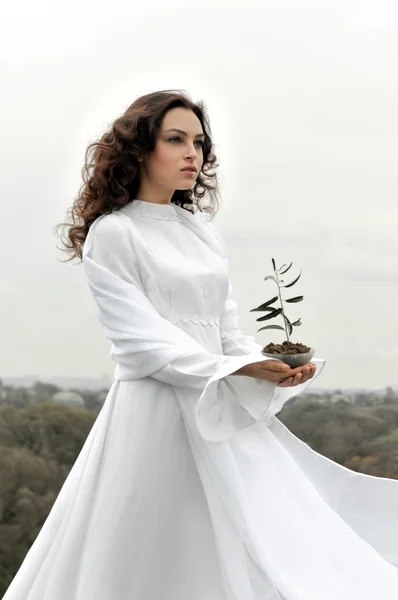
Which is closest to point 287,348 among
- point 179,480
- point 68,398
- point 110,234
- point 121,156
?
point 179,480

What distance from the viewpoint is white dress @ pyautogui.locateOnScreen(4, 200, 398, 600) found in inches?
79.9


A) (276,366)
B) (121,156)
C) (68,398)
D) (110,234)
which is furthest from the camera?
(68,398)

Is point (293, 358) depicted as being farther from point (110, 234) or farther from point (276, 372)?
point (110, 234)

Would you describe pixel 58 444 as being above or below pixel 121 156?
below

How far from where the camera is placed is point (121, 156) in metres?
2.32

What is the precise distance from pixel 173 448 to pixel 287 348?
397 millimetres

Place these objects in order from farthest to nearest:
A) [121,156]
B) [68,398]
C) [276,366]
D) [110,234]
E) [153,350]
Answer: [68,398] < [121,156] < [110,234] < [153,350] < [276,366]

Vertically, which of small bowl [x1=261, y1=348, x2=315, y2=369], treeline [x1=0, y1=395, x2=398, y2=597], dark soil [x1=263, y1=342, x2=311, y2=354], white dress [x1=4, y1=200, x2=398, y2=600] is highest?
dark soil [x1=263, y1=342, x2=311, y2=354]

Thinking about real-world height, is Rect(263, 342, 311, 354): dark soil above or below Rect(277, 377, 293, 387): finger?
above

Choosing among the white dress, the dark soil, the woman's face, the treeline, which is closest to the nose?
the woman's face

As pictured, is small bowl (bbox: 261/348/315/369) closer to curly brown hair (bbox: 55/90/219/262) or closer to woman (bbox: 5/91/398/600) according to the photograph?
woman (bbox: 5/91/398/600)

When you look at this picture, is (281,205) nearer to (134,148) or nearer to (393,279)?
(393,279)

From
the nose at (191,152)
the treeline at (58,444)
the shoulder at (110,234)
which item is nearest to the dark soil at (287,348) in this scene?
the shoulder at (110,234)

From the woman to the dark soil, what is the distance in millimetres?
40
